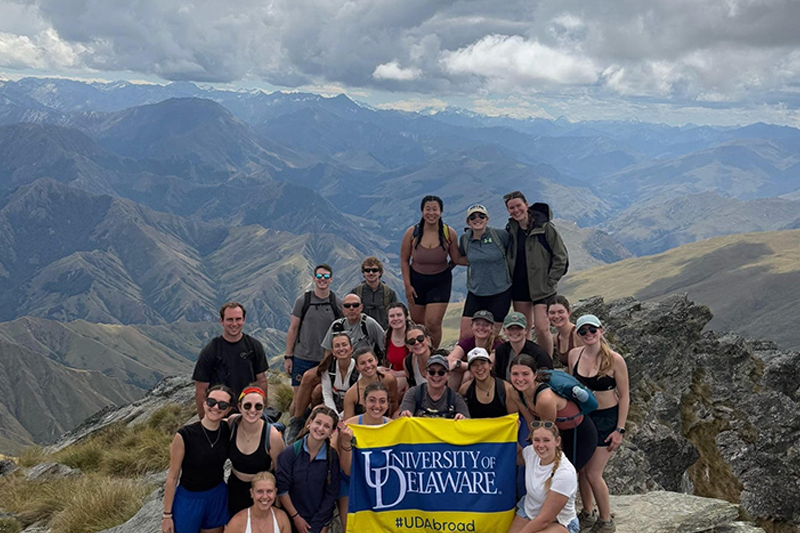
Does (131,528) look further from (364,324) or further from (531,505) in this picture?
(531,505)

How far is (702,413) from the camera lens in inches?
712

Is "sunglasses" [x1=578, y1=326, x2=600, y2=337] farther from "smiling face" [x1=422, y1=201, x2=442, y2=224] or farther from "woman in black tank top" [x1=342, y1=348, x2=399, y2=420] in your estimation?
"smiling face" [x1=422, y1=201, x2=442, y2=224]

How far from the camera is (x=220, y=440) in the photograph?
345 inches

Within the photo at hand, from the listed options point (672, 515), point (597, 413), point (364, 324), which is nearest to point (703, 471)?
point (672, 515)

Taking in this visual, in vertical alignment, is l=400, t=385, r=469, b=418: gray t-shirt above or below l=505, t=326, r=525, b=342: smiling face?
below

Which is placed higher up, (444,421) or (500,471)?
(444,421)

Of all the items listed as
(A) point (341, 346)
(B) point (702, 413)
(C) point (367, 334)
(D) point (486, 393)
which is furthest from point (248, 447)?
(B) point (702, 413)

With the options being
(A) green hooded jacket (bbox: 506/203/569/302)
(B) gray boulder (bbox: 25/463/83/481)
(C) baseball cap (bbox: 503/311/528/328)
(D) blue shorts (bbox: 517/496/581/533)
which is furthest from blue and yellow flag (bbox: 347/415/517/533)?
(B) gray boulder (bbox: 25/463/83/481)

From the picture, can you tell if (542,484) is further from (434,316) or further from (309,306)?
(309,306)

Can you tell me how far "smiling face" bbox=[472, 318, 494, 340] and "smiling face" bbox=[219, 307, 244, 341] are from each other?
4.77 meters

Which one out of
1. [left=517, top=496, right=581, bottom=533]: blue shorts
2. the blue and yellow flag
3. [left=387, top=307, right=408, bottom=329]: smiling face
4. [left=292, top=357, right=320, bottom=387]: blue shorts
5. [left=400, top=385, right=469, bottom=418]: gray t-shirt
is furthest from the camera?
[left=292, top=357, right=320, bottom=387]: blue shorts

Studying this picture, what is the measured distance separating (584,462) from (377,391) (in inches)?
146

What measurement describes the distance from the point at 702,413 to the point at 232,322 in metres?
15.8

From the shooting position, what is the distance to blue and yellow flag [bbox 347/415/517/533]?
29.3ft
